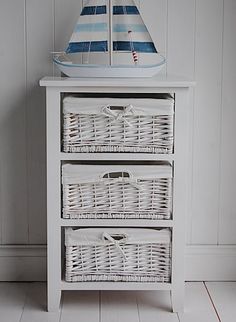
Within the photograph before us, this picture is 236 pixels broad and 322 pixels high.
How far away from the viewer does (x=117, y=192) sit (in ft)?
7.31

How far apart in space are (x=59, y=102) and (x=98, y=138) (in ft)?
0.57

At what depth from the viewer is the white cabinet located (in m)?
2.19

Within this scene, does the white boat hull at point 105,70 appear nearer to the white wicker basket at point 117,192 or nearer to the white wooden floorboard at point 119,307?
the white wicker basket at point 117,192

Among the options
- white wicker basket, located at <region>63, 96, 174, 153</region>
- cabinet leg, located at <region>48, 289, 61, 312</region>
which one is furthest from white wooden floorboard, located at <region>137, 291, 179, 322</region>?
white wicker basket, located at <region>63, 96, 174, 153</region>

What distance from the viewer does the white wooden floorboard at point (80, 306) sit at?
2.24 m

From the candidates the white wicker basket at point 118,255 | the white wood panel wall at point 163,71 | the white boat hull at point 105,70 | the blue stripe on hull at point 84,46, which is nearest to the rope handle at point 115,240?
the white wicker basket at point 118,255

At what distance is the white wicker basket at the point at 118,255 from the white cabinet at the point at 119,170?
0.7 inches
